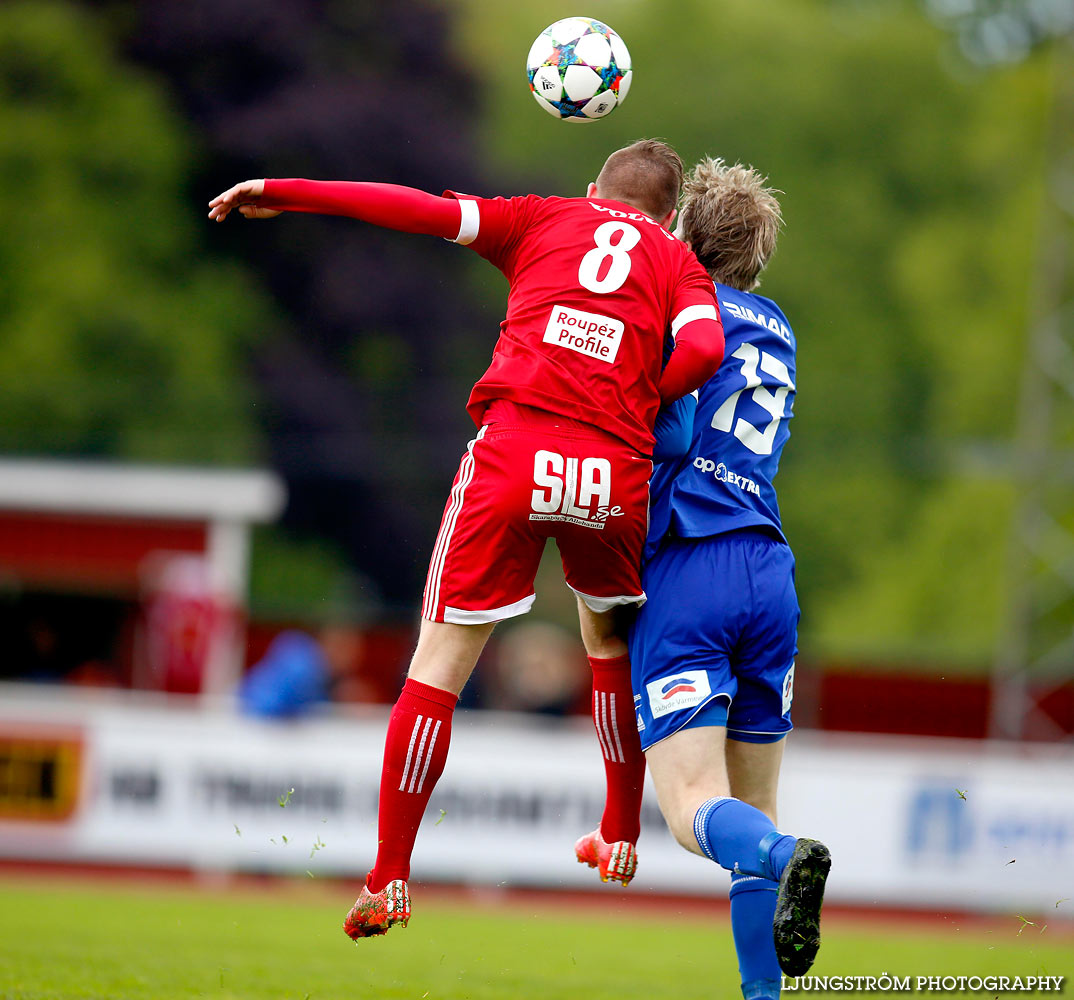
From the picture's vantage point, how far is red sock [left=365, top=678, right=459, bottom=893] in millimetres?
4871

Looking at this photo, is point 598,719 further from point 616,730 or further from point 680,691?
point 680,691

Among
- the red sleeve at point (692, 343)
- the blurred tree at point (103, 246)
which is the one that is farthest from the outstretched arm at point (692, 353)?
the blurred tree at point (103, 246)

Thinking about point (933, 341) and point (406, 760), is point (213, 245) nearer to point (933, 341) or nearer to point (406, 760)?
point (933, 341)

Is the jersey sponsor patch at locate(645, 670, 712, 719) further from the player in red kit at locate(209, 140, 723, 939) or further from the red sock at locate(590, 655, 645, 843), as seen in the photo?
the red sock at locate(590, 655, 645, 843)

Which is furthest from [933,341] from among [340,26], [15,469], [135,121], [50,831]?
[50,831]

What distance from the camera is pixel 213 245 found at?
85.9 ft

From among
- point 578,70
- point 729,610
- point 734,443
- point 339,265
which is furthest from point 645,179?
point 339,265

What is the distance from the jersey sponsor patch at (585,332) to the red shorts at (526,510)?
9.2 inches

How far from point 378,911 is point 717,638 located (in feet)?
4.35

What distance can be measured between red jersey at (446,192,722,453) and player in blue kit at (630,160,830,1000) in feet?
0.70

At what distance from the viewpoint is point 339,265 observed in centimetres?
2512

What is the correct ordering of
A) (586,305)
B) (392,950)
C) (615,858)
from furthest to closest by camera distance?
(392,950) → (615,858) → (586,305)

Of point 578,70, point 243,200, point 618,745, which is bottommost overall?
point 618,745

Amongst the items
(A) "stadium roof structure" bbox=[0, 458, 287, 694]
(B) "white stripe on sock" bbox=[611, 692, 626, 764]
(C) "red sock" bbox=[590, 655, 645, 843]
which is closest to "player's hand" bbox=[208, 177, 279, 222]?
(C) "red sock" bbox=[590, 655, 645, 843]
